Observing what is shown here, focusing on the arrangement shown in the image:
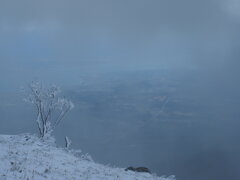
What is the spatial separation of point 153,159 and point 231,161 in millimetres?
43717

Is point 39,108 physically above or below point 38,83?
below

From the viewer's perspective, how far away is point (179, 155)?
187 m

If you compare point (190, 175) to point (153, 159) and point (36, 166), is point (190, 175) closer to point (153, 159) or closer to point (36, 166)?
point (153, 159)

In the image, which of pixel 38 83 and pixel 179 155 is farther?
pixel 179 155

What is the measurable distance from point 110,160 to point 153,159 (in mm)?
26034

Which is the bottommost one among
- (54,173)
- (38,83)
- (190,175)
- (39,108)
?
(190,175)

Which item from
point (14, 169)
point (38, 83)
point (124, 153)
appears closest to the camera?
point (14, 169)

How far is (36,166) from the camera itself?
1970 centimetres

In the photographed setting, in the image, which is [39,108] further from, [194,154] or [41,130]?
[194,154]

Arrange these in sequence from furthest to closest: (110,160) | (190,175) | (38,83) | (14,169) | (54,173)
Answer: (110,160), (190,175), (38,83), (54,173), (14,169)

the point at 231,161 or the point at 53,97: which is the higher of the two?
the point at 53,97

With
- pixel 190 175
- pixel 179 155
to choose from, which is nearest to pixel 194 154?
pixel 179 155

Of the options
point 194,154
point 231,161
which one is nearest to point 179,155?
point 194,154

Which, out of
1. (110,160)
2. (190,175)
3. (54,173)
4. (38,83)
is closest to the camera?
(54,173)
